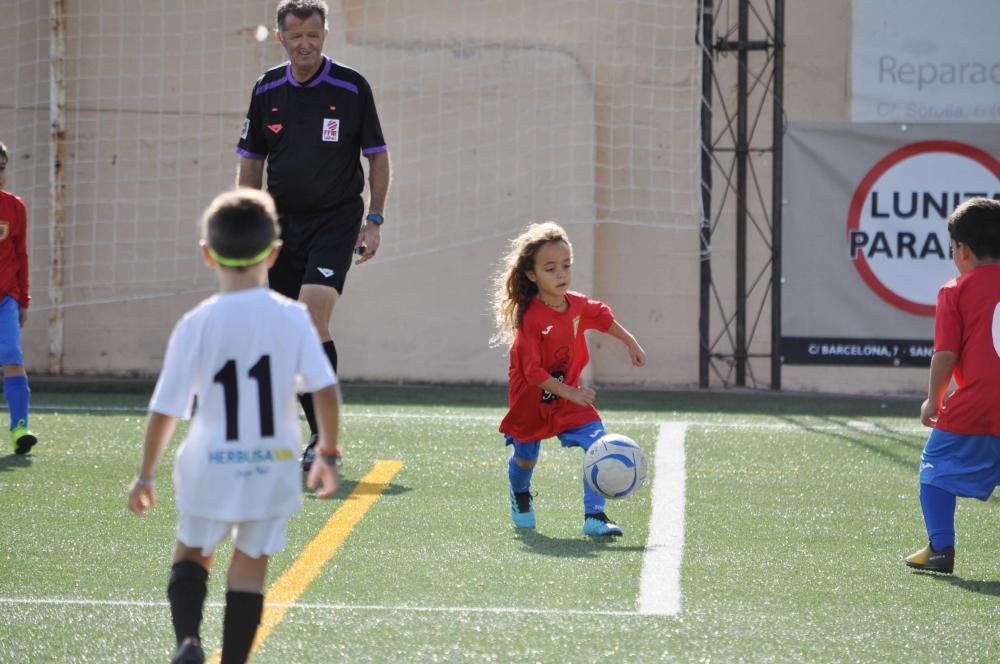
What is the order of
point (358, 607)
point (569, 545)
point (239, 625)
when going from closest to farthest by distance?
point (239, 625)
point (358, 607)
point (569, 545)

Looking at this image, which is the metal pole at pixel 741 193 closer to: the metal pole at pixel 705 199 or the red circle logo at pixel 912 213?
the metal pole at pixel 705 199

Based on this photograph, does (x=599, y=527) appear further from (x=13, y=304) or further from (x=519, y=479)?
(x=13, y=304)

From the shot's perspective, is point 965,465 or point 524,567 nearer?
point 524,567

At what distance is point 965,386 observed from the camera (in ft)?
17.1

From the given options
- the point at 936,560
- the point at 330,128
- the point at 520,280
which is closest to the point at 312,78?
the point at 330,128

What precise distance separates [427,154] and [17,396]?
17.5 feet

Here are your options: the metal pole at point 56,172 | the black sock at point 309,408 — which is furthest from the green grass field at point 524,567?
the metal pole at point 56,172

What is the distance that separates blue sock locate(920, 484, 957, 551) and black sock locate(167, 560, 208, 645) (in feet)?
9.15

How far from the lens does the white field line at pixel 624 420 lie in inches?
370

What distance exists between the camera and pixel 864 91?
12414 mm

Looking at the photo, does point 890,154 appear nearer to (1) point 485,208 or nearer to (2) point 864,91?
(2) point 864,91

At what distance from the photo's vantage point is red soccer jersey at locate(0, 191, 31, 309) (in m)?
7.69

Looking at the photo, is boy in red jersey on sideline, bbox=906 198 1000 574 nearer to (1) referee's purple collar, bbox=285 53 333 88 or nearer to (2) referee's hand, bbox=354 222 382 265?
(2) referee's hand, bbox=354 222 382 265

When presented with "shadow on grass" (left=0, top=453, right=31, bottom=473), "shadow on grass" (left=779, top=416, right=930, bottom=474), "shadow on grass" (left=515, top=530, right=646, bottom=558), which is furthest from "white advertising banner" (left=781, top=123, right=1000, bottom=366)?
"shadow on grass" (left=515, top=530, right=646, bottom=558)
